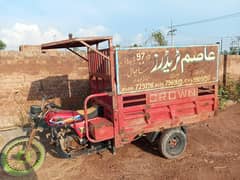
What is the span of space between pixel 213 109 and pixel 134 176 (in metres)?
2.01

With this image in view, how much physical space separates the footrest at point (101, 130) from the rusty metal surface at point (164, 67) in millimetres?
607

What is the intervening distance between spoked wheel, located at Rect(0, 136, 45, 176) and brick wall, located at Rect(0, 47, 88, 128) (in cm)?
245

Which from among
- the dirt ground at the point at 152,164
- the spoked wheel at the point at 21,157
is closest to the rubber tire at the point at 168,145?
the dirt ground at the point at 152,164

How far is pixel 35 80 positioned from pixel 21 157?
111 inches

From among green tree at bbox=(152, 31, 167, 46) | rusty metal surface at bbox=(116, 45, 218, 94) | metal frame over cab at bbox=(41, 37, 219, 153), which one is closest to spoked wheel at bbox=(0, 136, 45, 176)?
metal frame over cab at bbox=(41, 37, 219, 153)

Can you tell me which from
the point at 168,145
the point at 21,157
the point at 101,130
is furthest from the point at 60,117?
the point at 168,145

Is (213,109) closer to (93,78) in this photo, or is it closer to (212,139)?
(212,139)

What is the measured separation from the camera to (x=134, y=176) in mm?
3209

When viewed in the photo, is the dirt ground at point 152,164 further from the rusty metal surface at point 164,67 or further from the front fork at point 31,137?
the rusty metal surface at point 164,67

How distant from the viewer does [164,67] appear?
3291 mm

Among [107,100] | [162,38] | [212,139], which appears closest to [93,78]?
[107,100]

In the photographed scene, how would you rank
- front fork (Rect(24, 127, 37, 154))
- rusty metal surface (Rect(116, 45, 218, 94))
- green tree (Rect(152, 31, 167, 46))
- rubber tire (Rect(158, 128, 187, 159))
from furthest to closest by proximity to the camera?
green tree (Rect(152, 31, 167, 46))
rubber tire (Rect(158, 128, 187, 159))
front fork (Rect(24, 127, 37, 154))
rusty metal surface (Rect(116, 45, 218, 94))

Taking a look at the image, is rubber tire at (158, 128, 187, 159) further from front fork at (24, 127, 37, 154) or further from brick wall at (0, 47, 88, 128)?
brick wall at (0, 47, 88, 128)

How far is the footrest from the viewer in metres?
3.10
